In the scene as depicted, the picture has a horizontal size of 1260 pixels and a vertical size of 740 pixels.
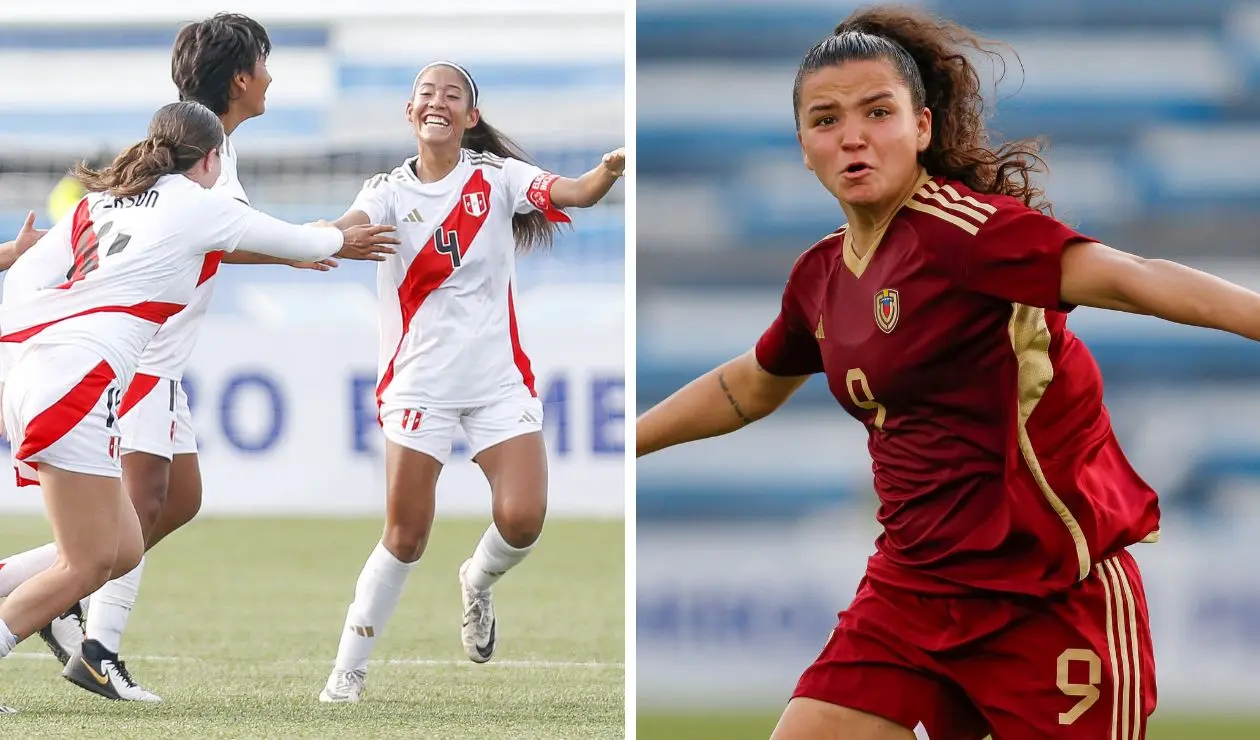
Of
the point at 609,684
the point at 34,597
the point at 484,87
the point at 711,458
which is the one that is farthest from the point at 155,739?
the point at 484,87

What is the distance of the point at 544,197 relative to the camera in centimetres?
467

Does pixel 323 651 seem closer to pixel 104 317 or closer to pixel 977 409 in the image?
pixel 104 317

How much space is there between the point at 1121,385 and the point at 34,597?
370 centimetres

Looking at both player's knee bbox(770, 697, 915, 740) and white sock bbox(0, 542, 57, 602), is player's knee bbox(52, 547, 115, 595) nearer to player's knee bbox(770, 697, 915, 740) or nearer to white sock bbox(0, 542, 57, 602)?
white sock bbox(0, 542, 57, 602)

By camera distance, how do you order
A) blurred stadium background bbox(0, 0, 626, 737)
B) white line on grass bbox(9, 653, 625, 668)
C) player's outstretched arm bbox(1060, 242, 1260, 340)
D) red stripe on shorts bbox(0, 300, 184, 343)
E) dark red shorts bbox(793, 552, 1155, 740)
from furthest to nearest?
blurred stadium background bbox(0, 0, 626, 737) < white line on grass bbox(9, 653, 625, 668) < red stripe on shorts bbox(0, 300, 184, 343) < dark red shorts bbox(793, 552, 1155, 740) < player's outstretched arm bbox(1060, 242, 1260, 340)

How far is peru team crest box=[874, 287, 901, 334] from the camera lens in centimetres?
252

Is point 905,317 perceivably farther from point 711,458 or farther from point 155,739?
point 711,458

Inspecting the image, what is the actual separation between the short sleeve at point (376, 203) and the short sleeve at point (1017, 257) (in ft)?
8.61

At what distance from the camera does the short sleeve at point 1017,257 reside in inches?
90.9

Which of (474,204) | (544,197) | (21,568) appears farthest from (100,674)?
(544,197)

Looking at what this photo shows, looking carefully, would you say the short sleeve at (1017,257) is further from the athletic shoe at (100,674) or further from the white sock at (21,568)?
the white sock at (21,568)

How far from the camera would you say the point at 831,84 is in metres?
2.56

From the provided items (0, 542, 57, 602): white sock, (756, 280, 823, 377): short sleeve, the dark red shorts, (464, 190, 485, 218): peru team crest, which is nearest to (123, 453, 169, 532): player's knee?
(0, 542, 57, 602): white sock

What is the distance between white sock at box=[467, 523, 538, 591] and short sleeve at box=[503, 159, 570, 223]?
959 millimetres
